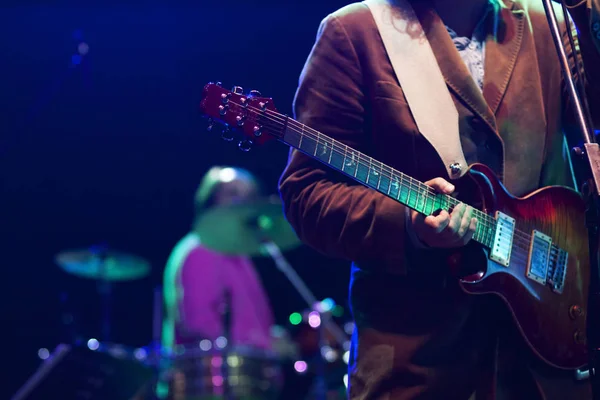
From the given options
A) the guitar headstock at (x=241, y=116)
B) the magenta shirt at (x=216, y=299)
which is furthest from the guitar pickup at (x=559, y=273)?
the magenta shirt at (x=216, y=299)

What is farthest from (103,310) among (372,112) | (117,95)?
(372,112)

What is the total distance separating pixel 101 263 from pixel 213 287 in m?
0.97

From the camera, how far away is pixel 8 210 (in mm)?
6012

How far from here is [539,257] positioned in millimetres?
2008

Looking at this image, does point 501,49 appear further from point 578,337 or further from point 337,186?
point 578,337

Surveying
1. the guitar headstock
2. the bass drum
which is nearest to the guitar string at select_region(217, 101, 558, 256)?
the guitar headstock

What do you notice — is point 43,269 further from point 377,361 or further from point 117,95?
point 377,361

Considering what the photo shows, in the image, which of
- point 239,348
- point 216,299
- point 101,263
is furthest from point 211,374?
point 101,263

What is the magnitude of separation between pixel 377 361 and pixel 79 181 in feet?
16.0

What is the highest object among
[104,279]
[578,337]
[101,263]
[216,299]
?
[578,337]

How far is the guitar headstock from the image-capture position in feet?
5.96

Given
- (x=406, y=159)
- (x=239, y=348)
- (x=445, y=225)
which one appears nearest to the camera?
(x=445, y=225)

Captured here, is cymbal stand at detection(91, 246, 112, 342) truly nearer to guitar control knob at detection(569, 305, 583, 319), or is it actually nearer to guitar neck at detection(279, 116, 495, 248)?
guitar neck at detection(279, 116, 495, 248)

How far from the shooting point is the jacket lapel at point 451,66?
209cm
